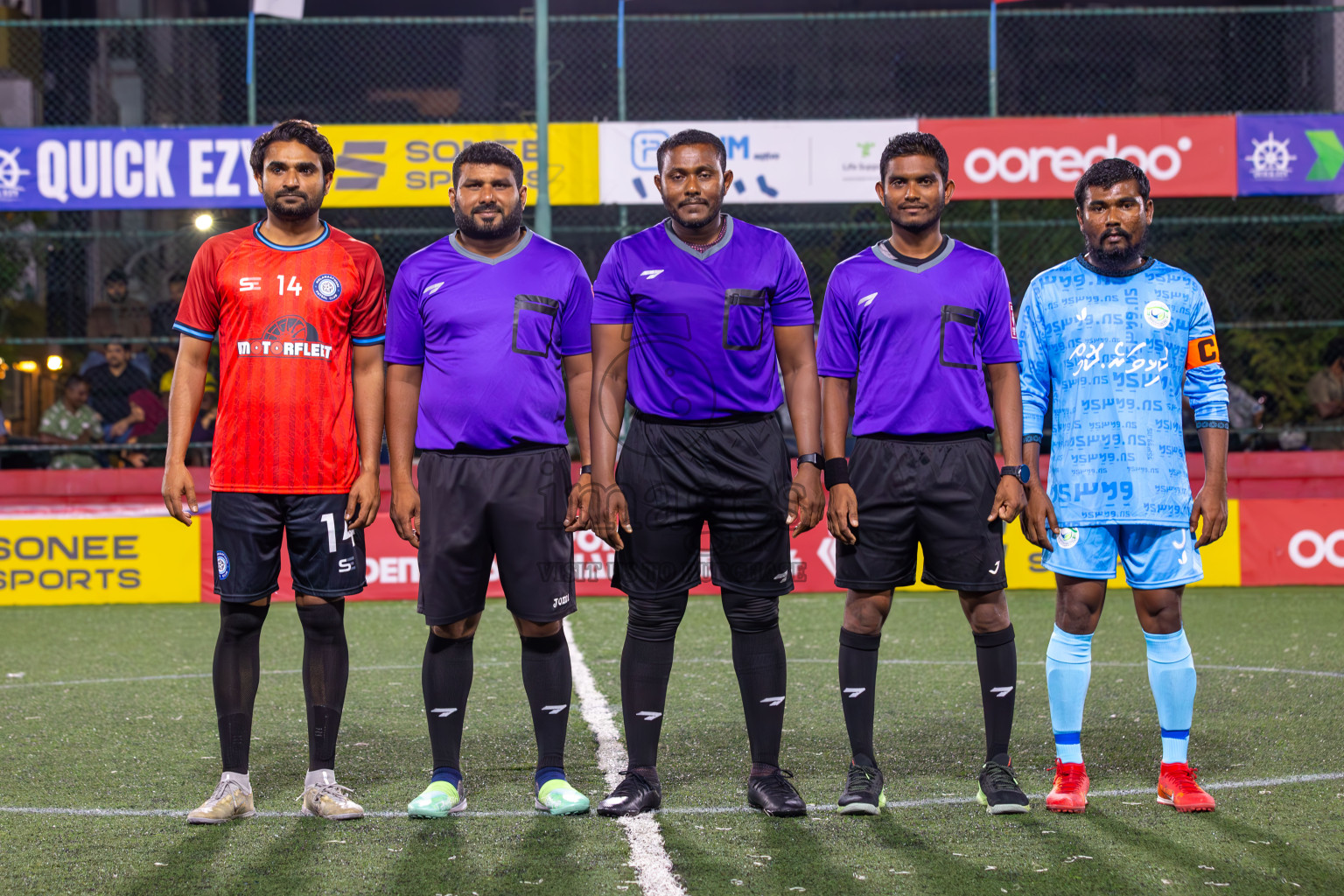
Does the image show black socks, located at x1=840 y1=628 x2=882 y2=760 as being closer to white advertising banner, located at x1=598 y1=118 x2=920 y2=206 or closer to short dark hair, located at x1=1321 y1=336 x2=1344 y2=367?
white advertising banner, located at x1=598 y1=118 x2=920 y2=206

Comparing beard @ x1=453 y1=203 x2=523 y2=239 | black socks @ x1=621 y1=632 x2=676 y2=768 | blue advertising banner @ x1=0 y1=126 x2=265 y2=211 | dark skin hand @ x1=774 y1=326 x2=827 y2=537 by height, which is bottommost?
black socks @ x1=621 y1=632 x2=676 y2=768

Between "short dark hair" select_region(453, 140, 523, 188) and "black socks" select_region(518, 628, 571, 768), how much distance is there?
1.46 metres

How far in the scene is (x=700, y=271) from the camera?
4203mm

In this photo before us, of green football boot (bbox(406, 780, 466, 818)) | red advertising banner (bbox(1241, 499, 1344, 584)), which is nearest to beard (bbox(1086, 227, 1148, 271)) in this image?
green football boot (bbox(406, 780, 466, 818))

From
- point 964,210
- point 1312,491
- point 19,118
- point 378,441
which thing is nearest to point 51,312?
point 19,118

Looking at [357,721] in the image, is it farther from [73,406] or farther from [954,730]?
[73,406]

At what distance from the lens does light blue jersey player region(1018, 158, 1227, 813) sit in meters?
4.21

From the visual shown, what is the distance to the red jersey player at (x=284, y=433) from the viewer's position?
13.7ft

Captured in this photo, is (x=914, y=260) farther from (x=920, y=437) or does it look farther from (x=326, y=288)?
(x=326, y=288)

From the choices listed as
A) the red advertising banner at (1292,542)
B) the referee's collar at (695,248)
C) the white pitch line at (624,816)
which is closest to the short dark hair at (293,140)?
the referee's collar at (695,248)

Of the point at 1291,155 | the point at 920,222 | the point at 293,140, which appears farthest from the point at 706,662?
the point at 1291,155

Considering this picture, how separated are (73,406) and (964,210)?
9.77m

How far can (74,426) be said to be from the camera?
11922 millimetres

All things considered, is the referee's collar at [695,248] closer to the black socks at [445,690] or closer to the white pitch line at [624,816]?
the black socks at [445,690]
